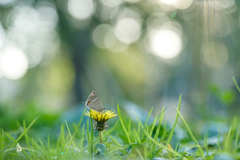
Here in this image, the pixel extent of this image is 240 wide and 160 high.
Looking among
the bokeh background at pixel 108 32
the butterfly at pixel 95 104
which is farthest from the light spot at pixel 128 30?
the butterfly at pixel 95 104

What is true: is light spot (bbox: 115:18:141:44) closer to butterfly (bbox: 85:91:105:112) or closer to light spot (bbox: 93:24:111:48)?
light spot (bbox: 93:24:111:48)

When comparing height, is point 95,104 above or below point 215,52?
above

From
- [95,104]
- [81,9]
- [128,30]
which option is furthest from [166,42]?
[95,104]

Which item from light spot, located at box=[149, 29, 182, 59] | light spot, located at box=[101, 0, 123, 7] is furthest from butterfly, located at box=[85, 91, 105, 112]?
light spot, located at box=[101, 0, 123, 7]

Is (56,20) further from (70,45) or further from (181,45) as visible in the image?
(181,45)

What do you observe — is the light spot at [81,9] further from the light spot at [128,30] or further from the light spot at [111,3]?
the light spot at [128,30]

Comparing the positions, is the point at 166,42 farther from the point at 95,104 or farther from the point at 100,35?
the point at 95,104

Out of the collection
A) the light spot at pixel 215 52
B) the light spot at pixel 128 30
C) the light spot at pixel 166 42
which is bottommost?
the light spot at pixel 215 52

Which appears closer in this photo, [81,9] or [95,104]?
[95,104]
